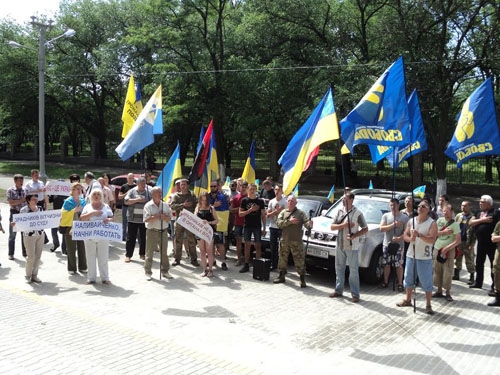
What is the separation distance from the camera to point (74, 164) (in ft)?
142

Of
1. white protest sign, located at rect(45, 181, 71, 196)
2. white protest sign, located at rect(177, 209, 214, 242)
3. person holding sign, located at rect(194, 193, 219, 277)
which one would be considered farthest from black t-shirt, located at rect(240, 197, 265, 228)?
white protest sign, located at rect(45, 181, 71, 196)

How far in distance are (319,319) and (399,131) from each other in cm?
323

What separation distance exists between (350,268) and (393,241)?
1072mm

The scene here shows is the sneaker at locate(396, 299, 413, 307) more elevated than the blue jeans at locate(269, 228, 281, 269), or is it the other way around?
the blue jeans at locate(269, 228, 281, 269)

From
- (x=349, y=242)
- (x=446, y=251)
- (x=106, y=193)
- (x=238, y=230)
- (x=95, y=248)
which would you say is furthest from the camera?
(x=106, y=193)

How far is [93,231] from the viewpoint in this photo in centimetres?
857

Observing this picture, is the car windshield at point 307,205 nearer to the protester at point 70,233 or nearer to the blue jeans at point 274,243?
the blue jeans at point 274,243

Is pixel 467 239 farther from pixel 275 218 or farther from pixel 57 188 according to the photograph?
pixel 57 188

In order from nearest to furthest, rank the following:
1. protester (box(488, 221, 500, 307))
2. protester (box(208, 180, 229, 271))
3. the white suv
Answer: protester (box(488, 221, 500, 307)) < the white suv < protester (box(208, 180, 229, 271))

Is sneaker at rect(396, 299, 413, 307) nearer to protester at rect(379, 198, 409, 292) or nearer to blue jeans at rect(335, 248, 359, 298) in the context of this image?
blue jeans at rect(335, 248, 359, 298)

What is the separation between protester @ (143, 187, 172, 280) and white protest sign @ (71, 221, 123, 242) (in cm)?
81

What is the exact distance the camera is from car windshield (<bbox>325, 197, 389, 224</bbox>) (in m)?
10.0

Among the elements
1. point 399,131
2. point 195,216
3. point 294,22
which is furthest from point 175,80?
point 399,131

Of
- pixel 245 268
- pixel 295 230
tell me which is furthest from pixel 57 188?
pixel 295 230
